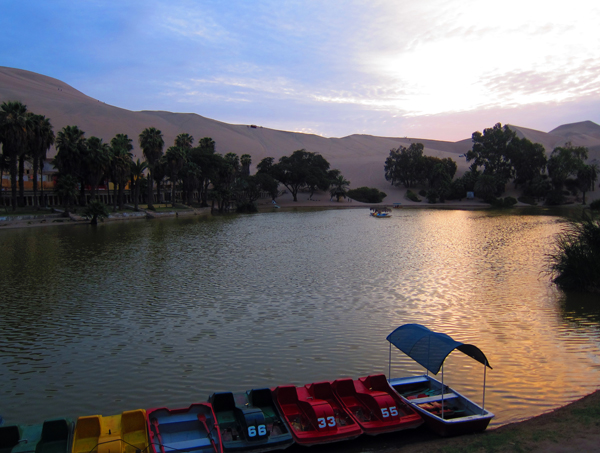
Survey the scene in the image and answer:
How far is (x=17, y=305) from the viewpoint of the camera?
17.2m

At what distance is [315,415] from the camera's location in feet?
26.7

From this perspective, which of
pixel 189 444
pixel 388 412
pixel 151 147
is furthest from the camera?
pixel 151 147

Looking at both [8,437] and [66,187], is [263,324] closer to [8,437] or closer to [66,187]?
[8,437]

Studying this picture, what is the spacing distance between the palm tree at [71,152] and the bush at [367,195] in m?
74.1

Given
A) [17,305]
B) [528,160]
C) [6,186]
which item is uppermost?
[528,160]

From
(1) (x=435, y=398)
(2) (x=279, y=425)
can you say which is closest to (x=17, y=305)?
(2) (x=279, y=425)

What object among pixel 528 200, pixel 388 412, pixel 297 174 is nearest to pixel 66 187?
pixel 388 412

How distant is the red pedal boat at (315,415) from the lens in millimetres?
7867

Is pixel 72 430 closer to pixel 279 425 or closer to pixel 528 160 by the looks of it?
pixel 279 425

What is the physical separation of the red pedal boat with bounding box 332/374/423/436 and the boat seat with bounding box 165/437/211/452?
2.58 m

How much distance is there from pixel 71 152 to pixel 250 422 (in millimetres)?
56820

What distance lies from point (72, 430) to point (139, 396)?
220cm

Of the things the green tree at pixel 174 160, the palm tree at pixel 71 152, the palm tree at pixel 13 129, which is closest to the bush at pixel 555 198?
the green tree at pixel 174 160

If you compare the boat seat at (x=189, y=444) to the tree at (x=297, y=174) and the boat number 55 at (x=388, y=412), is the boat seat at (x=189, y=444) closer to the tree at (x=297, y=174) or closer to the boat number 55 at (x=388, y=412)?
the boat number 55 at (x=388, y=412)
